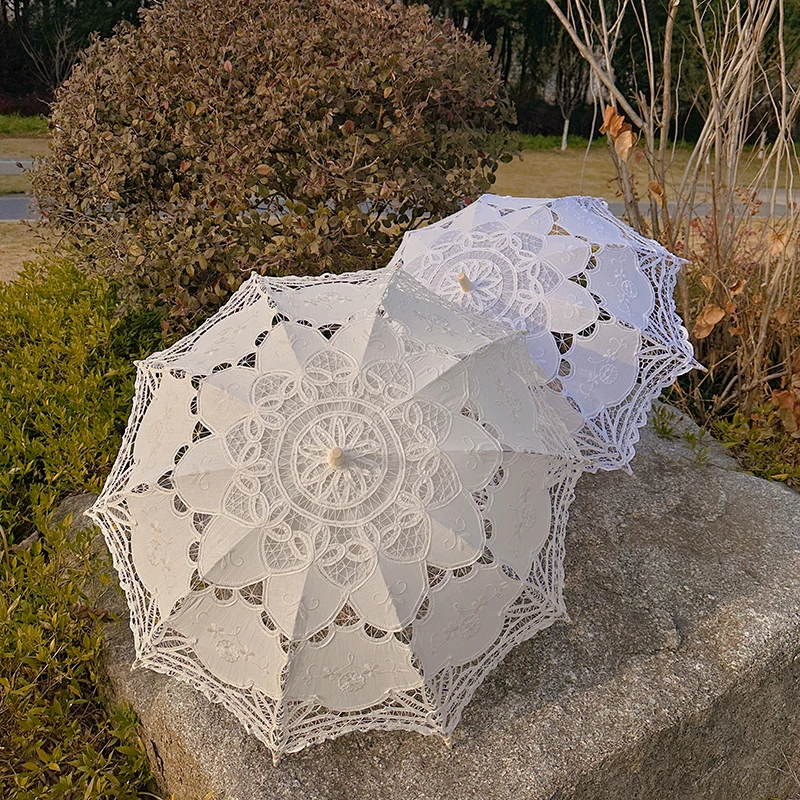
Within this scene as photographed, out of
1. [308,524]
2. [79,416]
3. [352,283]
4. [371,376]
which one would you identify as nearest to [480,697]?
[308,524]

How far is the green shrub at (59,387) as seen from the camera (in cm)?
314

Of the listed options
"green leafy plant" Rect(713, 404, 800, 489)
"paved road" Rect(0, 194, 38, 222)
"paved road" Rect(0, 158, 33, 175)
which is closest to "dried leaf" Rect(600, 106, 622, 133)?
"green leafy plant" Rect(713, 404, 800, 489)

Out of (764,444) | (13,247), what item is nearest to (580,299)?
(764,444)

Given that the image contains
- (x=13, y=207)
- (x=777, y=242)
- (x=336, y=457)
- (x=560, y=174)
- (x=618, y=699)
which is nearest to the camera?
(x=336, y=457)

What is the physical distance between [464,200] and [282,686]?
272cm

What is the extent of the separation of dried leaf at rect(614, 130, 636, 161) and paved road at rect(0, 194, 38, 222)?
7.79m

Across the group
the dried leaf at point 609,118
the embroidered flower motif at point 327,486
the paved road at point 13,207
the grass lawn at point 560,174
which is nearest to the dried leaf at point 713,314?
the dried leaf at point 609,118

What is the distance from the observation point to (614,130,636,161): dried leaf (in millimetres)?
3012

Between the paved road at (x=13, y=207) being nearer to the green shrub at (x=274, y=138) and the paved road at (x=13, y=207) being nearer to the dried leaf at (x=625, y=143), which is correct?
the green shrub at (x=274, y=138)

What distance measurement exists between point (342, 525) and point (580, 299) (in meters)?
1.21

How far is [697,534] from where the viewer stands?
2748 mm

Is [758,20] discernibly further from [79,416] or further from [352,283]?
[79,416]

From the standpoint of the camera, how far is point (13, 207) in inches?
388

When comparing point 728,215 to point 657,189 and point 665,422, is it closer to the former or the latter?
point 657,189
